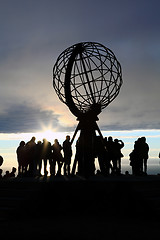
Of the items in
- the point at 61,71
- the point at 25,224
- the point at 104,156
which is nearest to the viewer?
the point at 25,224

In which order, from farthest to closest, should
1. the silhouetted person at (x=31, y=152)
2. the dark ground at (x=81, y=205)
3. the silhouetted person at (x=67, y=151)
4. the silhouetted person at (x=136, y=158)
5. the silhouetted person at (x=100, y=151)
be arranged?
the silhouetted person at (x=67, y=151)
the silhouetted person at (x=136, y=158)
the silhouetted person at (x=100, y=151)
the silhouetted person at (x=31, y=152)
the dark ground at (x=81, y=205)

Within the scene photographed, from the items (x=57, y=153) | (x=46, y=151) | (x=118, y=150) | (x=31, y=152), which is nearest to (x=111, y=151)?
(x=118, y=150)

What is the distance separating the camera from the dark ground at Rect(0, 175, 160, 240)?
6699mm

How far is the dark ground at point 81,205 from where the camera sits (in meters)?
6.70

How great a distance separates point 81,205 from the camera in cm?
789

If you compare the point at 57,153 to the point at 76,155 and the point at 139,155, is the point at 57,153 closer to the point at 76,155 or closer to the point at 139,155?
the point at 76,155

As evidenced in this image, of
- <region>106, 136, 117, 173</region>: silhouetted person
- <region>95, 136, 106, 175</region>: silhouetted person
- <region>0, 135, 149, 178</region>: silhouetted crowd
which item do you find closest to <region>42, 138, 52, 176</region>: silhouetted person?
<region>0, 135, 149, 178</region>: silhouetted crowd

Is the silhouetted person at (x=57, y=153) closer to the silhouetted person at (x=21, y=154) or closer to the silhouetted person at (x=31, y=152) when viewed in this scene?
the silhouetted person at (x=31, y=152)

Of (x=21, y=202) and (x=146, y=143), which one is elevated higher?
(x=146, y=143)

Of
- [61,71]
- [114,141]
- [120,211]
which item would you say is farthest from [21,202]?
[61,71]

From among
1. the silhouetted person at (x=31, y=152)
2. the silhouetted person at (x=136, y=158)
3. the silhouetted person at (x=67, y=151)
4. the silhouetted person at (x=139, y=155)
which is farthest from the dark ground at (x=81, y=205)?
the silhouetted person at (x=67, y=151)

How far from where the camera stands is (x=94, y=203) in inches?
310

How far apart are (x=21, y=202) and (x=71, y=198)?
1.45 m

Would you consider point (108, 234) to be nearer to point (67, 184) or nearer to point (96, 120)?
point (67, 184)
